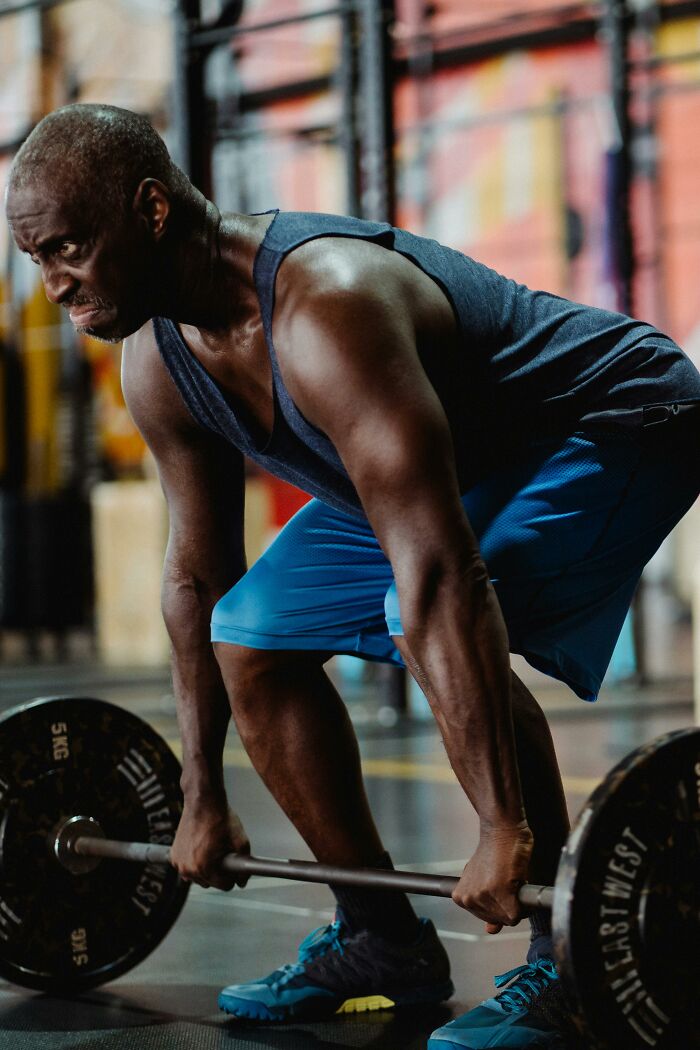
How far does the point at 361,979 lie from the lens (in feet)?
7.21

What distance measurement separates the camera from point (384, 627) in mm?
2107

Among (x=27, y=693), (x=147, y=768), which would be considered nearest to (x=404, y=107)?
(x=27, y=693)

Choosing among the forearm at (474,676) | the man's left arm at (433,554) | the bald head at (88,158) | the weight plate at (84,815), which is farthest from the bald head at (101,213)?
the weight plate at (84,815)

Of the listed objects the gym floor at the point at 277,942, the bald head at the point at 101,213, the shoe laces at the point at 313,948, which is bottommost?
the gym floor at the point at 277,942

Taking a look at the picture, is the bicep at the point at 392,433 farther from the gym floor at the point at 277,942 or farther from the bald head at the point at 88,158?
the gym floor at the point at 277,942

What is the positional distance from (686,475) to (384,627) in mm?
434

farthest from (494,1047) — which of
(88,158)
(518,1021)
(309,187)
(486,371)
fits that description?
(309,187)

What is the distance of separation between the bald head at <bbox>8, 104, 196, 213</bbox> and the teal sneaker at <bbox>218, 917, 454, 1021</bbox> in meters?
1.05

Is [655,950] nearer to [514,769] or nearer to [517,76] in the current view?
[514,769]

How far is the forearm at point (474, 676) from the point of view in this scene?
67.1 inches

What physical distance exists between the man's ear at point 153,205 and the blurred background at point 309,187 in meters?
6.03

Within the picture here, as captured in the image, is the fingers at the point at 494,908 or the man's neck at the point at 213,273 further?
the man's neck at the point at 213,273

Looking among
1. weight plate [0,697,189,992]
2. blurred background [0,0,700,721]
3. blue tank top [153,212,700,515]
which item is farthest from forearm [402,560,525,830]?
blurred background [0,0,700,721]

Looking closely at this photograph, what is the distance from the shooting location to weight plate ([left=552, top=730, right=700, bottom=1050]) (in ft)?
5.22
